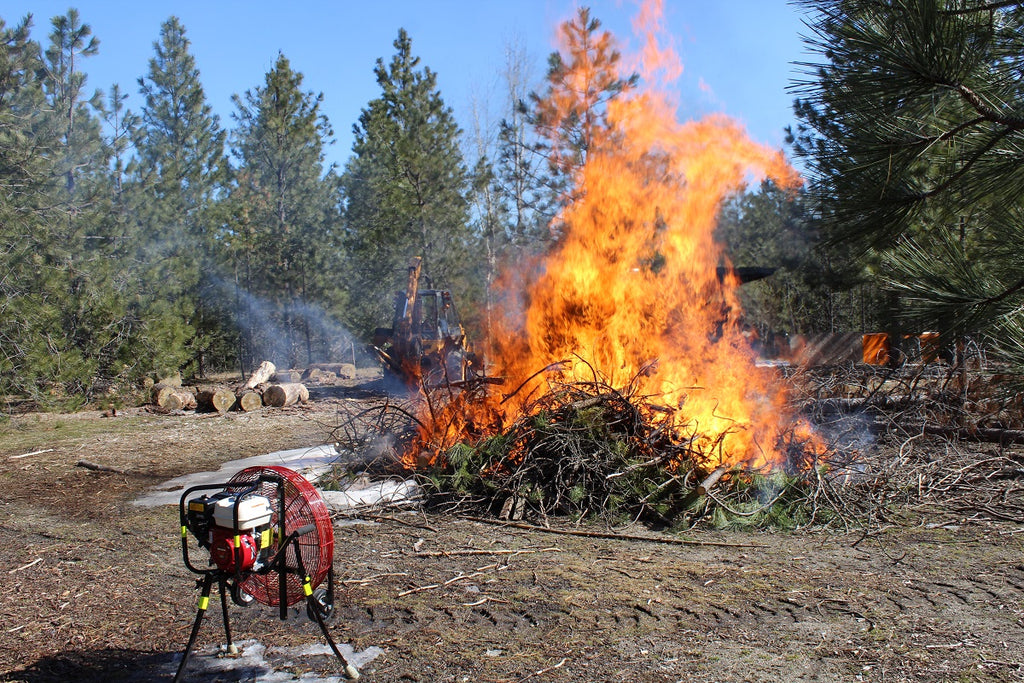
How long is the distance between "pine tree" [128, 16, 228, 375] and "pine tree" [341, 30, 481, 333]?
5242 millimetres

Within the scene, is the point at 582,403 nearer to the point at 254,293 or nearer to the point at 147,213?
the point at 147,213

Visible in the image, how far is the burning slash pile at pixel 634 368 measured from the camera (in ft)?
21.1

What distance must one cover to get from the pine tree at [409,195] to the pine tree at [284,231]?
5.26 ft

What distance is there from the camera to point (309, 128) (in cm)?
2870

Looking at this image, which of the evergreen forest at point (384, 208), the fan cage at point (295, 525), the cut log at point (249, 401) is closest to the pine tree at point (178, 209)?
the evergreen forest at point (384, 208)

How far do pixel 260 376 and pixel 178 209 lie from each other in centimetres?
822

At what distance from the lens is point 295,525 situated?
355cm

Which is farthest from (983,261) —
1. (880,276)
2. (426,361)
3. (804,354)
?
(804,354)

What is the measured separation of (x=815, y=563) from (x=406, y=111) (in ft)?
74.7

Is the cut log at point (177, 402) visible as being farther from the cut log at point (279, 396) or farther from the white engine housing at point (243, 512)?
the white engine housing at point (243, 512)

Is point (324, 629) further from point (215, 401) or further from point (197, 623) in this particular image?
point (215, 401)

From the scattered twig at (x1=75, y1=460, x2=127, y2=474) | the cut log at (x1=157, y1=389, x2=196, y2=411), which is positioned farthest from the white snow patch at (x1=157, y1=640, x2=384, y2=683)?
the cut log at (x1=157, y1=389, x2=196, y2=411)

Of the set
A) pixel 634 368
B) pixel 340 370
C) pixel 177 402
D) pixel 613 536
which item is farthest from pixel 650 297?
pixel 340 370

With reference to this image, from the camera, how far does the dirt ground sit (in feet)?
11.5
